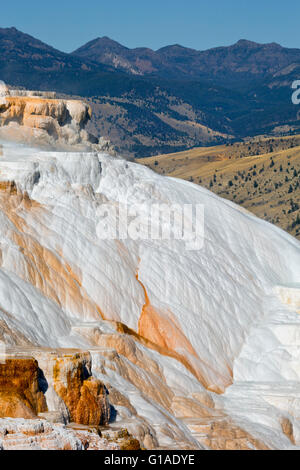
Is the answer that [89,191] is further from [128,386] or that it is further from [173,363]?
[128,386]

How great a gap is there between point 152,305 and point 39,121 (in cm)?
969

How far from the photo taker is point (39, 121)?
36.7 meters

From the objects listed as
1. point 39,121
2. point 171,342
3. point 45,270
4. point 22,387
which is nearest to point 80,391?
point 22,387

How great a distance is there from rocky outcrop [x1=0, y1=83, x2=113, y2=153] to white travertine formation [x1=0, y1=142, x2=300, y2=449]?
2.05 m

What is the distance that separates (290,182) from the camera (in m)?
152

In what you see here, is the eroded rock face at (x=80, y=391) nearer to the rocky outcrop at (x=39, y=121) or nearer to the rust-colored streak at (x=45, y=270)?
the rust-colored streak at (x=45, y=270)

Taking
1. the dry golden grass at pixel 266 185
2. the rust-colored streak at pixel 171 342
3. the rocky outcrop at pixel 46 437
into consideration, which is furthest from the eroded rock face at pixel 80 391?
the dry golden grass at pixel 266 185

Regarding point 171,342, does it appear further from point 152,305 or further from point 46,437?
point 46,437

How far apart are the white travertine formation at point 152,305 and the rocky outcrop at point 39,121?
2.05 meters

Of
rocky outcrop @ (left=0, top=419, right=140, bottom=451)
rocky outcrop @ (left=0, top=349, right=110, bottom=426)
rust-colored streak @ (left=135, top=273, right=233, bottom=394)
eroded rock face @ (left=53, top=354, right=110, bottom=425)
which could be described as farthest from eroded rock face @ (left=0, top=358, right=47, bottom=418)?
rust-colored streak @ (left=135, top=273, right=233, bottom=394)

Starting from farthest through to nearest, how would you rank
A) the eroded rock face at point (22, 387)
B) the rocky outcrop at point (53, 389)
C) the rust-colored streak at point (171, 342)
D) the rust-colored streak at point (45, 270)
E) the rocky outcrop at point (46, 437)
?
the rust-colored streak at point (171, 342)
the rust-colored streak at point (45, 270)
the rocky outcrop at point (53, 389)
the eroded rock face at point (22, 387)
the rocky outcrop at point (46, 437)

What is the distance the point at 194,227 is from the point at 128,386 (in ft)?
41.3

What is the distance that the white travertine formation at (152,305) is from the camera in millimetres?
25234

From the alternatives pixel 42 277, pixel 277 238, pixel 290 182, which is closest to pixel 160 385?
pixel 42 277
